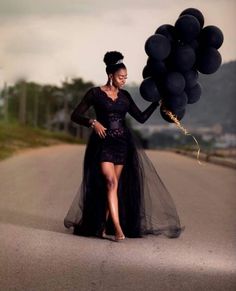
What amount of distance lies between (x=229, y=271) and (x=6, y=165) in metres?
10.6

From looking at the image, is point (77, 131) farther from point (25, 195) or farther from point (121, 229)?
point (121, 229)

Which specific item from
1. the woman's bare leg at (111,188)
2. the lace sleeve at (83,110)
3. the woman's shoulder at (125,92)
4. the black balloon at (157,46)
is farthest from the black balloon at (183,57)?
the woman's bare leg at (111,188)

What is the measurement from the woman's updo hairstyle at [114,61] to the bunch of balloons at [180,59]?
18 centimetres

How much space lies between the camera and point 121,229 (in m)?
6.03

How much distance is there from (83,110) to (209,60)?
1.00m

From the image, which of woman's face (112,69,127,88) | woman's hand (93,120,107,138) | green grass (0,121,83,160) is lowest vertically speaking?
green grass (0,121,83,160)

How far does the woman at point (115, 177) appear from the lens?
5.66 metres

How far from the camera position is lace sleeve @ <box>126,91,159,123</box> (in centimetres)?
557

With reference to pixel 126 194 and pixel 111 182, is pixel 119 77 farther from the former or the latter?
pixel 126 194

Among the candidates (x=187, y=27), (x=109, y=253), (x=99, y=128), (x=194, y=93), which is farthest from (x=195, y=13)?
(x=109, y=253)

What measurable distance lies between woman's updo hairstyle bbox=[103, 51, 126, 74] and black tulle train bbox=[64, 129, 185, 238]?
0.63 m

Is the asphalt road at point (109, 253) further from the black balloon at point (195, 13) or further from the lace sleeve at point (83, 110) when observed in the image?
the black balloon at point (195, 13)

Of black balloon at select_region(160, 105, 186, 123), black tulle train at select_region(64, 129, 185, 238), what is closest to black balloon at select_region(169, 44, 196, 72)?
black balloon at select_region(160, 105, 186, 123)

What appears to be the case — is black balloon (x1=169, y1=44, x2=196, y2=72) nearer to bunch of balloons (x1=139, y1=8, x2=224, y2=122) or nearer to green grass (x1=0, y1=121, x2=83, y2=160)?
bunch of balloons (x1=139, y1=8, x2=224, y2=122)
